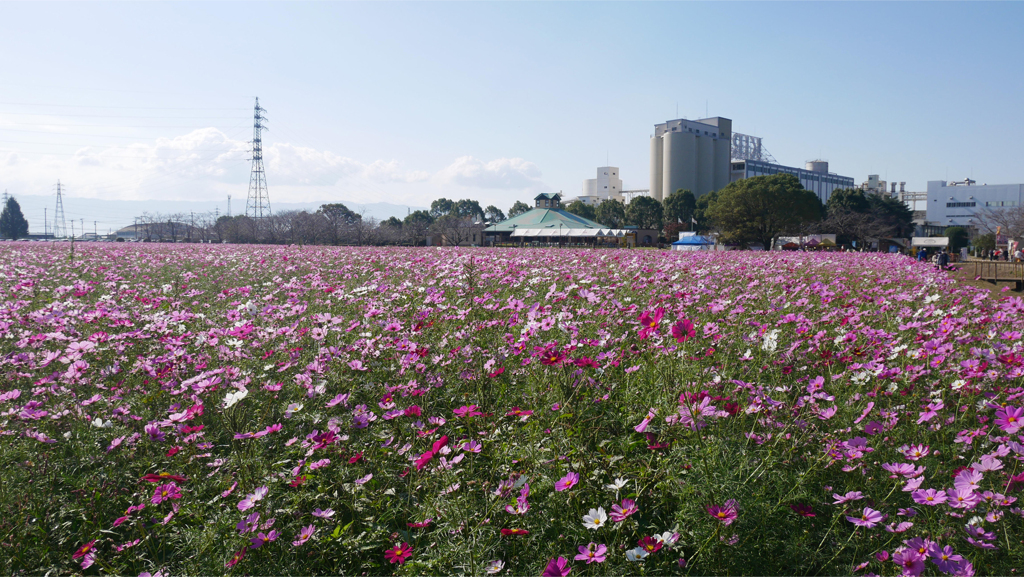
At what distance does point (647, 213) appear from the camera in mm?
70500

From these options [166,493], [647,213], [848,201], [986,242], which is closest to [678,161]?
[647,213]

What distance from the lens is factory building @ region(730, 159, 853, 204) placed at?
107 metres

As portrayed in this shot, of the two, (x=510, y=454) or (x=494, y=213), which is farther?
(x=494, y=213)

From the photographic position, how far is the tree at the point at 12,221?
217ft

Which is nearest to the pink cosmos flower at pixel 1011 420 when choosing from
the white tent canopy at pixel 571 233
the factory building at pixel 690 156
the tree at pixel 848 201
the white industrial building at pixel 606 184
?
the white tent canopy at pixel 571 233

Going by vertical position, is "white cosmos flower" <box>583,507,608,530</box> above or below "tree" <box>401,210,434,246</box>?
below

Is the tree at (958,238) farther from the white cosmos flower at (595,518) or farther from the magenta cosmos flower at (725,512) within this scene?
the white cosmos flower at (595,518)

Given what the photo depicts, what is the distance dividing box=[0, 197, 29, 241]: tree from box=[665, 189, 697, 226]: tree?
Answer: 266 feet

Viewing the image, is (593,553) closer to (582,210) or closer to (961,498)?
(961,498)

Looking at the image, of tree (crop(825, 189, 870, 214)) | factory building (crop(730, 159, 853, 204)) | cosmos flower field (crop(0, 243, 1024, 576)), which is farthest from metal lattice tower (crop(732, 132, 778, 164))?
cosmos flower field (crop(0, 243, 1024, 576))

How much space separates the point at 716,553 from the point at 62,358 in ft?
11.0

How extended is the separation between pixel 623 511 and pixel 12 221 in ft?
296

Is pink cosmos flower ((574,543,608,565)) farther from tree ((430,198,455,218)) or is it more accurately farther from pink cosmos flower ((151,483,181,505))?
tree ((430,198,455,218))

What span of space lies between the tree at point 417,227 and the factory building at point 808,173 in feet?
200
